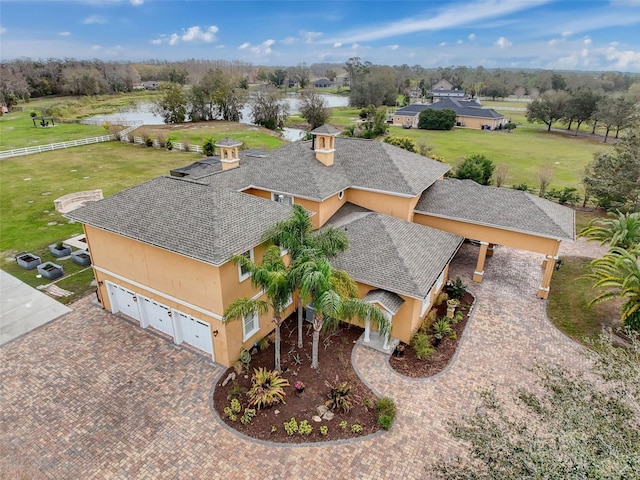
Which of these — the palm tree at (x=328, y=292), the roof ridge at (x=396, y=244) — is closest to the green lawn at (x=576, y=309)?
the roof ridge at (x=396, y=244)

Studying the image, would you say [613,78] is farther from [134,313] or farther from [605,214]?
[134,313]

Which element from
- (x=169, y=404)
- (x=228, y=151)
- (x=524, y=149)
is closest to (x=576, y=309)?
(x=169, y=404)

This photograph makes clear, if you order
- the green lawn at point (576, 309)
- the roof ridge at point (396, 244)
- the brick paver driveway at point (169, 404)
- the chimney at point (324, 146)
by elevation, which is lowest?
the brick paver driveway at point (169, 404)

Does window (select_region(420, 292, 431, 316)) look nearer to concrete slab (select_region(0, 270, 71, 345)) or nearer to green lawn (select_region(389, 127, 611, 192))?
concrete slab (select_region(0, 270, 71, 345))

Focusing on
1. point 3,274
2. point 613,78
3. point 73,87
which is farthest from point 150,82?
point 613,78

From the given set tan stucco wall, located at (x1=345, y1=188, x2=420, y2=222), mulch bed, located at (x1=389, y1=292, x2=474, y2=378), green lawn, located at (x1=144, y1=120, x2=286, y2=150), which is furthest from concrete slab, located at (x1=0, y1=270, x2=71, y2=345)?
green lawn, located at (x1=144, y1=120, x2=286, y2=150)

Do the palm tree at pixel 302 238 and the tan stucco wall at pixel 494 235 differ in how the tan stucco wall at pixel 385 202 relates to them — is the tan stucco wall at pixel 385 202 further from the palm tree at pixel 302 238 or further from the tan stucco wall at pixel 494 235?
the palm tree at pixel 302 238
